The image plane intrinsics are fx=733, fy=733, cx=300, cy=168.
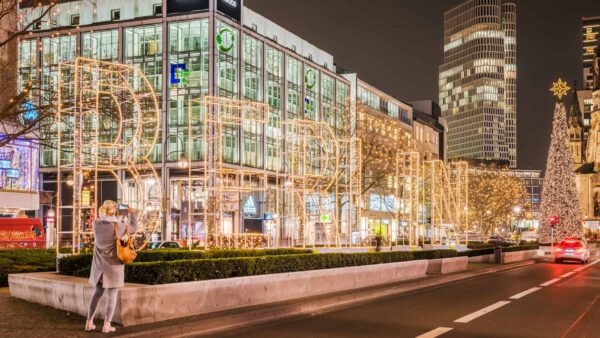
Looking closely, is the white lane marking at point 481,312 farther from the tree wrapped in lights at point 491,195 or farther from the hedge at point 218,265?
the tree wrapped in lights at point 491,195

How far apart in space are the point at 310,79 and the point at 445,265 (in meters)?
55.1

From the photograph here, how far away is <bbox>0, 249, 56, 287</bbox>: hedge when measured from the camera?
20.4 metres

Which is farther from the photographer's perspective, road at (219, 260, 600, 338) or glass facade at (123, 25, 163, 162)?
glass facade at (123, 25, 163, 162)

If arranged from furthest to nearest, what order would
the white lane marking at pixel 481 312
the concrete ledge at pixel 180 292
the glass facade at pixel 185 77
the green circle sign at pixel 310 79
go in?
the green circle sign at pixel 310 79 < the glass facade at pixel 185 77 < the white lane marking at pixel 481 312 < the concrete ledge at pixel 180 292

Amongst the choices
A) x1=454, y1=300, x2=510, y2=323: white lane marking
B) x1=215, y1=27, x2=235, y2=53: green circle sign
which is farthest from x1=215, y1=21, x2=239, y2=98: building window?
x1=454, y1=300, x2=510, y2=323: white lane marking

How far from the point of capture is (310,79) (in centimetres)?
8250

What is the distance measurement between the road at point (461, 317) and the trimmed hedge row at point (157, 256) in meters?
4.09

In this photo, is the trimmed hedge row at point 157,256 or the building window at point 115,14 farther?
the building window at point 115,14

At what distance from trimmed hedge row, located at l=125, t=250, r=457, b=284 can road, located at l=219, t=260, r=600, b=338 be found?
1.68 meters

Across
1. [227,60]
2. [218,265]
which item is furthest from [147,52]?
[218,265]

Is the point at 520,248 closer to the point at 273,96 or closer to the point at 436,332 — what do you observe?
the point at 273,96

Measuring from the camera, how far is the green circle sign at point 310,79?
268ft

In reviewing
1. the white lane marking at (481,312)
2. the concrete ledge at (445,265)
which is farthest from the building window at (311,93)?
the white lane marking at (481,312)

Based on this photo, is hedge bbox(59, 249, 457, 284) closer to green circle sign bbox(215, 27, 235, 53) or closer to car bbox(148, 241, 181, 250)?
car bbox(148, 241, 181, 250)
